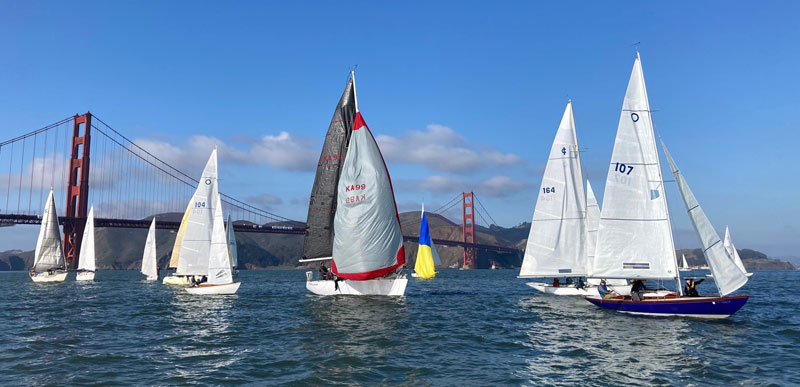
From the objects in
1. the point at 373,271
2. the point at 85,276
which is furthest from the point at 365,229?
the point at 85,276

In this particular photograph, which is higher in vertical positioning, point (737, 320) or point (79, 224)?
point (79, 224)

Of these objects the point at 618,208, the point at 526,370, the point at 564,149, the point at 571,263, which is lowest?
the point at 526,370

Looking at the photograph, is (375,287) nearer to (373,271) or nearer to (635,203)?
(373,271)

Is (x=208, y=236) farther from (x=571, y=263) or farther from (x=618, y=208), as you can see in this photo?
(x=618, y=208)

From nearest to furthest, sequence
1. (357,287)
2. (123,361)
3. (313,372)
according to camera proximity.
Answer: (313,372), (123,361), (357,287)

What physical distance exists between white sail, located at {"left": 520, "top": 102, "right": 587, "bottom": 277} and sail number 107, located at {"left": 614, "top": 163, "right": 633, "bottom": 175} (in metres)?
6.82

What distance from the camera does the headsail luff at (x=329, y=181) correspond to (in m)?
28.1

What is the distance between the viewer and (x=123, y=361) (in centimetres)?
1245

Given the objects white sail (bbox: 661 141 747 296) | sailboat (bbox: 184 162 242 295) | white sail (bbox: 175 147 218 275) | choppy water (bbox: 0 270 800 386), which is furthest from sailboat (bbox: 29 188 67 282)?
white sail (bbox: 661 141 747 296)

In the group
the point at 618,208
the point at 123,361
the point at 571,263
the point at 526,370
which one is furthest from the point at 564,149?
the point at 123,361

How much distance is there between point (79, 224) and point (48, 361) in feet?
246

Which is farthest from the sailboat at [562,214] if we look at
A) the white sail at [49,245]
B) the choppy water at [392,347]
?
the white sail at [49,245]

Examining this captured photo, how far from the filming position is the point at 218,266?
92.5 ft

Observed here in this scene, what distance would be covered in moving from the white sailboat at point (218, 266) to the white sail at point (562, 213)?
1541cm
